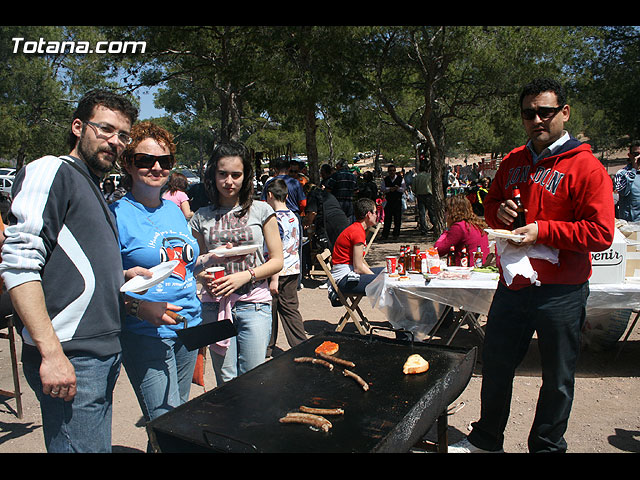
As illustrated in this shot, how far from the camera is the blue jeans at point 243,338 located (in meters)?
2.90

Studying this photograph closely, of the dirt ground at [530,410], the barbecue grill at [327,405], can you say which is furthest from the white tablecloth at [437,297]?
the barbecue grill at [327,405]

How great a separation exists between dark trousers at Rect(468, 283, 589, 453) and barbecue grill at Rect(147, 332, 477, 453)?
0.37m

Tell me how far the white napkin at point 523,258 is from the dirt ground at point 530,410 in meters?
1.54

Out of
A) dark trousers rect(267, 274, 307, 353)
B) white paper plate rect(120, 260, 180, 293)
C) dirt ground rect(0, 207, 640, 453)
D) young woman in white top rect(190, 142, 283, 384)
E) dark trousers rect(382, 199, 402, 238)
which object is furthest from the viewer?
dark trousers rect(382, 199, 402, 238)

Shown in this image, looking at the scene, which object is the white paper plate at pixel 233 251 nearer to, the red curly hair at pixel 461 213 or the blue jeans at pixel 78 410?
the blue jeans at pixel 78 410

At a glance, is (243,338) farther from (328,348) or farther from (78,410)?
(78,410)

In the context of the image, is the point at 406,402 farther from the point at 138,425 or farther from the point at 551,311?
the point at 138,425

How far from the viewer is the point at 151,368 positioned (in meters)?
2.37

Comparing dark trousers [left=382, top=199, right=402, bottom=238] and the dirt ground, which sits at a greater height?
dark trousers [left=382, top=199, right=402, bottom=238]

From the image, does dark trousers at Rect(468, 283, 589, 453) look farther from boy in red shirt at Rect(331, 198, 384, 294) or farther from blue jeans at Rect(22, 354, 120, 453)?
boy in red shirt at Rect(331, 198, 384, 294)

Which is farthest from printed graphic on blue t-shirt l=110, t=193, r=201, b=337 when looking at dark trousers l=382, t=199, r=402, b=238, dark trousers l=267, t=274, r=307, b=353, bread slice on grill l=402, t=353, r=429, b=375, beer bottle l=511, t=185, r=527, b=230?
dark trousers l=382, t=199, r=402, b=238

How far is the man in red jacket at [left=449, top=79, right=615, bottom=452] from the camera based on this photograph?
98.2 inches

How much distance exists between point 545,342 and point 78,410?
2355 mm

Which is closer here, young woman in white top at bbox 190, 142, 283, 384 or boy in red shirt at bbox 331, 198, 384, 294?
young woman in white top at bbox 190, 142, 283, 384
